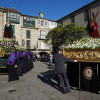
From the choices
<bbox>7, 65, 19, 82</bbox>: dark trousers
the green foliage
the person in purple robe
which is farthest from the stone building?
<bbox>7, 65, 19, 82</bbox>: dark trousers

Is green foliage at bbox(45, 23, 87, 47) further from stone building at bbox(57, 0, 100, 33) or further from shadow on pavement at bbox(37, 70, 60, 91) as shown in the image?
shadow on pavement at bbox(37, 70, 60, 91)

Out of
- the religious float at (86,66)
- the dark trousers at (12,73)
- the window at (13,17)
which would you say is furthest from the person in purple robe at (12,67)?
the window at (13,17)

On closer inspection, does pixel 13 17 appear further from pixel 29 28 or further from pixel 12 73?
pixel 12 73

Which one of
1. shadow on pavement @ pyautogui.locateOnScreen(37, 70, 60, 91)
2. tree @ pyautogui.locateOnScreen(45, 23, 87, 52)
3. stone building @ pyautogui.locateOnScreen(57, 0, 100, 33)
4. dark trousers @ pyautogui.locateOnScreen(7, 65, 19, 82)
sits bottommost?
shadow on pavement @ pyautogui.locateOnScreen(37, 70, 60, 91)

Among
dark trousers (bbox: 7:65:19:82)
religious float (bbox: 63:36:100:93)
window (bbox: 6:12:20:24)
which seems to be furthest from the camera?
window (bbox: 6:12:20:24)

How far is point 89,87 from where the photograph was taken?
4570 millimetres

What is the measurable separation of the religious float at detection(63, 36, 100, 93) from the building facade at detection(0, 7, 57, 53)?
25979mm

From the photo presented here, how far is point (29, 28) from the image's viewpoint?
32250 millimetres

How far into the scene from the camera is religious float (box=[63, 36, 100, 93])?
14.4 feet

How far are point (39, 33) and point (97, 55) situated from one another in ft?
100.0

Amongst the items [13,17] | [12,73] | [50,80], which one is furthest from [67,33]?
[13,17]

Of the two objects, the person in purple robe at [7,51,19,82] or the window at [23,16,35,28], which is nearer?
the person in purple robe at [7,51,19,82]

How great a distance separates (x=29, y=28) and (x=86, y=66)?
29525 millimetres

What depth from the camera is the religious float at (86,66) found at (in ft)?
14.4
